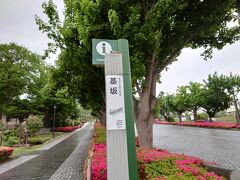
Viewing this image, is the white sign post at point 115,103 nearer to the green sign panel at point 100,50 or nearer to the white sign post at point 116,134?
the white sign post at point 116,134

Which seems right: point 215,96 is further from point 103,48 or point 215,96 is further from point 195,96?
point 103,48

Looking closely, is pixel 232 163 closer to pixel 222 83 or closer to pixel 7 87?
pixel 222 83

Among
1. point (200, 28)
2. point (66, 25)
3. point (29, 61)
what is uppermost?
point (29, 61)

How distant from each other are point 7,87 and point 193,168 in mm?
28580

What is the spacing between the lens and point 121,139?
3.63 metres

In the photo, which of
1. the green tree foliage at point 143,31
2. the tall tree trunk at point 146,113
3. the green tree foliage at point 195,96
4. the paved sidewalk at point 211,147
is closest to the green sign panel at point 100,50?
the green tree foliage at point 143,31

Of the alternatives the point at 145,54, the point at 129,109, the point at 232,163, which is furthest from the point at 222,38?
the point at 129,109

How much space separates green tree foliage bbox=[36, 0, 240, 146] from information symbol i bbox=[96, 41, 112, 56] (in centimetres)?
205

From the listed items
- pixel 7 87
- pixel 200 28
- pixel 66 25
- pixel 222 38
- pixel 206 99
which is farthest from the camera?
pixel 206 99

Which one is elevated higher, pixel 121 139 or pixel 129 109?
pixel 129 109

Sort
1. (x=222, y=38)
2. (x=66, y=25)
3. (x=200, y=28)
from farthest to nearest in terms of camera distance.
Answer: (x=222, y=38) < (x=66, y=25) < (x=200, y=28)

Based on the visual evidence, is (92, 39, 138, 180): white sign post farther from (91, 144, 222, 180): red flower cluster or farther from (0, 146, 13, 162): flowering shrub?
(0, 146, 13, 162): flowering shrub

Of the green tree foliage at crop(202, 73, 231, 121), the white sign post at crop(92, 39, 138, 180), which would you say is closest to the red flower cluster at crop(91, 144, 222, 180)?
the white sign post at crop(92, 39, 138, 180)

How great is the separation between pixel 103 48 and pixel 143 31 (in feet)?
8.66
